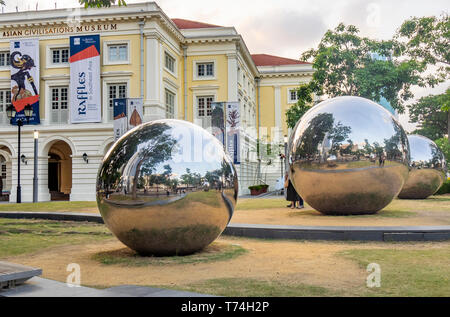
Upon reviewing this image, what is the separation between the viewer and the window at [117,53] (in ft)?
120

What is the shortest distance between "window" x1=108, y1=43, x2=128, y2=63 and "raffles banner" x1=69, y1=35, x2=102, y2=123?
144 cm

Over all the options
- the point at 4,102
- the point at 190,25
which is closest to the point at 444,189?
the point at 190,25

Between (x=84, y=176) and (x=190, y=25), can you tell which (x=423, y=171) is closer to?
(x=84, y=176)

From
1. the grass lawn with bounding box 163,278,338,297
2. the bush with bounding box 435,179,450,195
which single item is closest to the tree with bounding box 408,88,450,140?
the bush with bounding box 435,179,450,195

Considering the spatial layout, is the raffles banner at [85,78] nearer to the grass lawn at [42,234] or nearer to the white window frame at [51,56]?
the white window frame at [51,56]

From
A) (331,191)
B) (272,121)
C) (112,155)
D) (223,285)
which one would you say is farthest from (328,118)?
(272,121)

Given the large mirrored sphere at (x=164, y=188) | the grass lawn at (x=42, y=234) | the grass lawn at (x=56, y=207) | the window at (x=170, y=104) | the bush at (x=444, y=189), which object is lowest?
the grass lawn at (x=56, y=207)

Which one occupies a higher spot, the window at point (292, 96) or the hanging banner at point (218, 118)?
the window at point (292, 96)

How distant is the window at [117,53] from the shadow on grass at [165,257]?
3049 centimetres

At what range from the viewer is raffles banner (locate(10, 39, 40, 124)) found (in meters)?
35.9

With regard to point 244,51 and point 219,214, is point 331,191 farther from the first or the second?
point 244,51

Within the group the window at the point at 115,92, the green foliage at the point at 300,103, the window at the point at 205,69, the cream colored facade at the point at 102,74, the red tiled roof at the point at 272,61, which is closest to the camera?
the cream colored facade at the point at 102,74

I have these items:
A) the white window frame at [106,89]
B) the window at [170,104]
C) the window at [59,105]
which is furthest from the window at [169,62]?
the window at [59,105]

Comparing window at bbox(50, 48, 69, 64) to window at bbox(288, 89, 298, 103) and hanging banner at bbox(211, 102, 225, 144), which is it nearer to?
hanging banner at bbox(211, 102, 225, 144)
